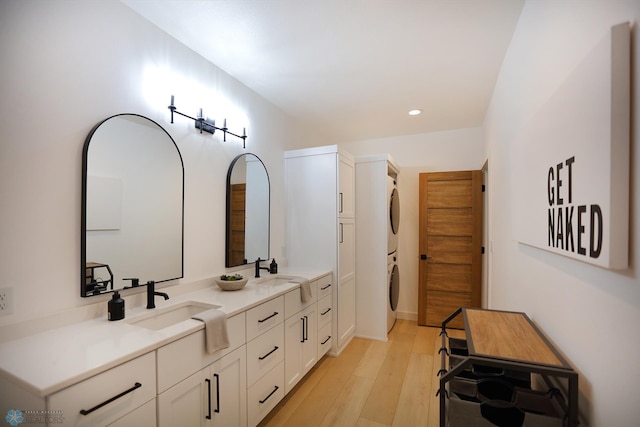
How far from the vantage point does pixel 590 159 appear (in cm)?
76

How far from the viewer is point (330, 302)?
2.93 meters

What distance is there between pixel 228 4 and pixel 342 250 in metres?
2.22

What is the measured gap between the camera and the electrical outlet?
1.20 metres

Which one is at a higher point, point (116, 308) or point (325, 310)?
point (116, 308)

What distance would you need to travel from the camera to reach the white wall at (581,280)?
65cm

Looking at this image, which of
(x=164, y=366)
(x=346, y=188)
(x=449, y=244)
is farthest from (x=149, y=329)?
(x=449, y=244)

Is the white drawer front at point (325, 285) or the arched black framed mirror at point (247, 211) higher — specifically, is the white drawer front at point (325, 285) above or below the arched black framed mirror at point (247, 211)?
below

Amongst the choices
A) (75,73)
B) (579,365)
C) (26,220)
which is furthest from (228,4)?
(579,365)

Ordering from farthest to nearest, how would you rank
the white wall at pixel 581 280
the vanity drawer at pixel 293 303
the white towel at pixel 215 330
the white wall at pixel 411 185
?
the white wall at pixel 411 185 → the vanity drawer at pixel 293 303 → the white towel at pixel 215 330 → the white wall at pixel 581 280

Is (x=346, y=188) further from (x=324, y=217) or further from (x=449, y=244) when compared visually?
(x=449, y=244)

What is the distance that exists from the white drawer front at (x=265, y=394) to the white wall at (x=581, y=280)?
1557 millimetres

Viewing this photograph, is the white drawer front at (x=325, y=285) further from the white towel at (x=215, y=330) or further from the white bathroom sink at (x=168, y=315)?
the white towel at (x=215, y=330)

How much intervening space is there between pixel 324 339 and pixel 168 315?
153cm

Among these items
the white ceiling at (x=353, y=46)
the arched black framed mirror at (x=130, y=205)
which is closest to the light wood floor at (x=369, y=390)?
the arched black framed mirror at (x=130, y=205)
